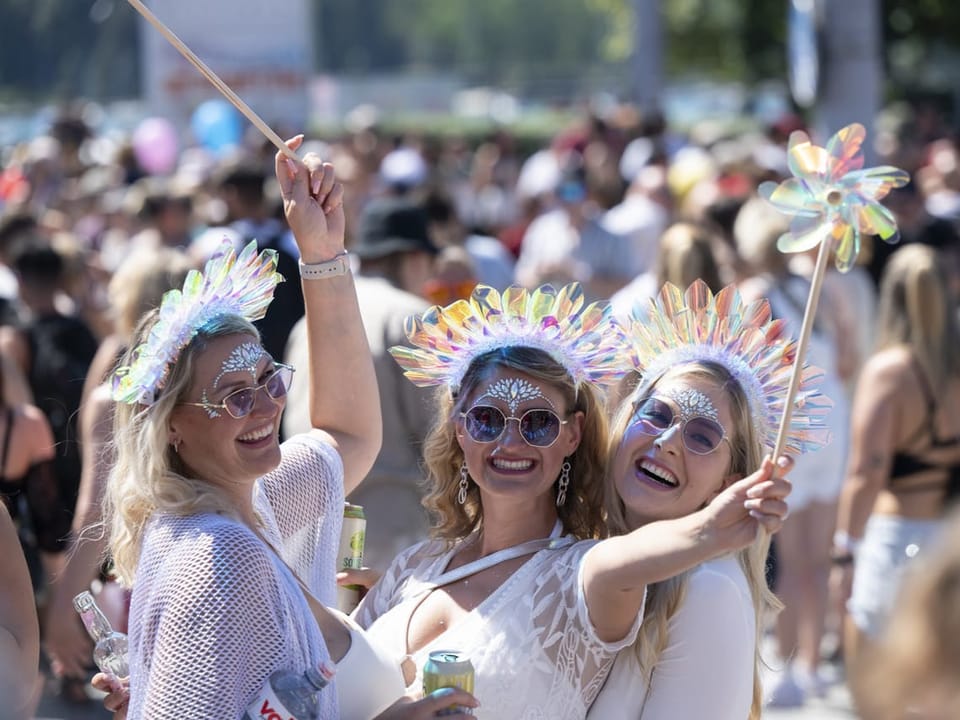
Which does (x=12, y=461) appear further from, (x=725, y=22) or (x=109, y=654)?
(x=725, y=22)

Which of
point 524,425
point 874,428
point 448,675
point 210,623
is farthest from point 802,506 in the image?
point 210,623

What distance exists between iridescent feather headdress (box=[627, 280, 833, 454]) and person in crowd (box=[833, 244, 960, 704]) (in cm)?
218

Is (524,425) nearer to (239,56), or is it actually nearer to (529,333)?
(529,333)

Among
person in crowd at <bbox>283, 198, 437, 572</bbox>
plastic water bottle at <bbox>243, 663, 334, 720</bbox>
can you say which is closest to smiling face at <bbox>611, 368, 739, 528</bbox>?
plastic water bottle at <bbox>243, 663, 334, 720</bbox>

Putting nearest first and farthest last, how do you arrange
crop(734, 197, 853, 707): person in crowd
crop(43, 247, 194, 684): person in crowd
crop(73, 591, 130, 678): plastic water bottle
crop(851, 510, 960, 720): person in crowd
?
crop(851, 510, 960, 720): person in crowd → crop(73, 591, 130, 678): plastic water bottle → crop(43, 247, 194, 684): person in crowd → crop(734, 197, 853, 707): person in crowd

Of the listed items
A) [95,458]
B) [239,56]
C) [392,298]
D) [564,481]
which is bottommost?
[95,458]

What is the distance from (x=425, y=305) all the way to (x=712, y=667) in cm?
276

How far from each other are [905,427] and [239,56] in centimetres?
783

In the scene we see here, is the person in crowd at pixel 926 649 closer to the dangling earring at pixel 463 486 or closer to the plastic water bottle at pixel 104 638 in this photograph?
the dangling earring at pixel 463 486

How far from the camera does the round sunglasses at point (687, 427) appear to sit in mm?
2828

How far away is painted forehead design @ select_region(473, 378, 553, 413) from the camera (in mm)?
2922

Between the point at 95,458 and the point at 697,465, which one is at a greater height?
the point at 697,465

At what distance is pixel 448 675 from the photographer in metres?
2.43

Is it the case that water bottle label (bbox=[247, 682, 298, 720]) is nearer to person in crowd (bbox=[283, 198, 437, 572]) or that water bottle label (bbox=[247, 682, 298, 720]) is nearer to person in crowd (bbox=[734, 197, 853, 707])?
person in crowd (bbox=[283, 198, 437, 572])
